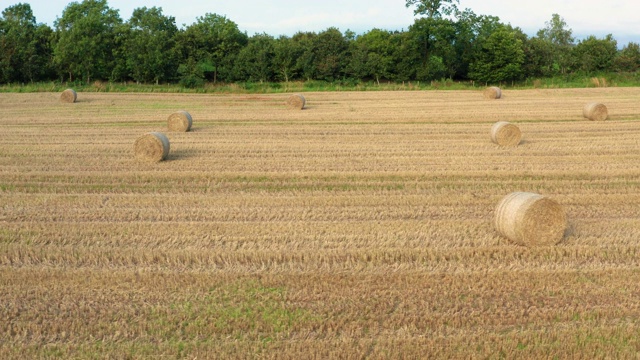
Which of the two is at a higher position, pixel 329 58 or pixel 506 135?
pixel 329 58

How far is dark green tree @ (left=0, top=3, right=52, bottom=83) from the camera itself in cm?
4809

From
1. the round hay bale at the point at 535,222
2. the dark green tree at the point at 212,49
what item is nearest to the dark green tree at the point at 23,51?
the dark green tree at the point at 212,49

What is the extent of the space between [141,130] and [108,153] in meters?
5.00

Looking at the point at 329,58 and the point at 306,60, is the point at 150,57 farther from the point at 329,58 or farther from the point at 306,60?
the point at 329,58

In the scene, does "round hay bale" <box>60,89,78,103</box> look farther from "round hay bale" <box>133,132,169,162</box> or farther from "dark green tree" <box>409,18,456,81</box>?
"dark green tree" <box>409,18,456,81</box>

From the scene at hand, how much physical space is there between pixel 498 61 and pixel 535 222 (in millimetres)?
42864

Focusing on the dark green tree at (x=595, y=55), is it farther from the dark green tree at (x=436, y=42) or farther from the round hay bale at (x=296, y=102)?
the round hay bale at (x=296, y=102)

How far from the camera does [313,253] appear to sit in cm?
789

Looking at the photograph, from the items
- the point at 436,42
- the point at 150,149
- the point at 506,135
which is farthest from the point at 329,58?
the point at 150,149

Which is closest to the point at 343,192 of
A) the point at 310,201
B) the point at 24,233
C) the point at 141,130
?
the point at 310,201

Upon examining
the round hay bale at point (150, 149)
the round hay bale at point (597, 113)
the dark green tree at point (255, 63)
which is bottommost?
the round hay bale at point (150, 149)

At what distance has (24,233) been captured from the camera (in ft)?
29.1

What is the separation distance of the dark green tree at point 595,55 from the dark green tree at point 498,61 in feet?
27.2

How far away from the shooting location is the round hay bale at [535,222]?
319 inches
